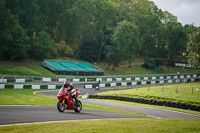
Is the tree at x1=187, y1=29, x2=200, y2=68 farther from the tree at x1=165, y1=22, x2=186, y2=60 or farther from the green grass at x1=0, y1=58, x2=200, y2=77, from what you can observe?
the tree at x1=165, y1=22, x2=186, y2=60

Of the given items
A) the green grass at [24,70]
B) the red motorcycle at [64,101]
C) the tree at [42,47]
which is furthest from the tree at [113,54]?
the red motorcycle at [64,101]

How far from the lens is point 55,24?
8250cm

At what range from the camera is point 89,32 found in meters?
84.5

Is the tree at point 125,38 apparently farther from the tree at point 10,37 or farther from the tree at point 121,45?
the tree at point 10,37

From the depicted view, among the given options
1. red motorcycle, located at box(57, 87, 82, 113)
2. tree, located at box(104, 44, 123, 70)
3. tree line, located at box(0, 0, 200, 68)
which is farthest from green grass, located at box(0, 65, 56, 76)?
red motorcycle, located at box(57, 87, 82, 113)

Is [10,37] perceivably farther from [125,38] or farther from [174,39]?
[174,39]

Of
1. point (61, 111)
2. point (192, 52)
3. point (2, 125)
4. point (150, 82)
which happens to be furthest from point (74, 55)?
point (2, 125)

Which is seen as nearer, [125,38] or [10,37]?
[10,37]

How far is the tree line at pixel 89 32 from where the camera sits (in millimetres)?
60250

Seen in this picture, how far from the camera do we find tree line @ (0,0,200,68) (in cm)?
6025

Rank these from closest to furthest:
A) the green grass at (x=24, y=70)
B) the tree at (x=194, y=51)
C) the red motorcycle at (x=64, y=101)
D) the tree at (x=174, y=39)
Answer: the red motorcycle at (x=64, y=101)
the green grass at (x=24, y=70)
the tree at (x=194, y=51)
the tree at (x=174, y=39)

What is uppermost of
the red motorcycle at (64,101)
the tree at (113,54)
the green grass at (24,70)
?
the tree at (113,54)

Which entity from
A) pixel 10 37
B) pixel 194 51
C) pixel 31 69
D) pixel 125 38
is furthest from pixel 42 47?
pixel 194 51

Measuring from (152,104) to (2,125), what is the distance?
22.1 metres
